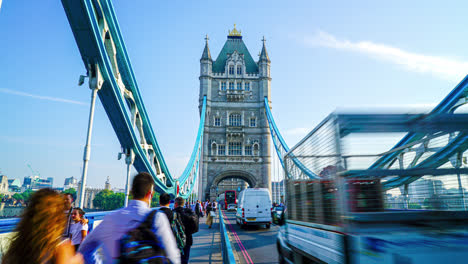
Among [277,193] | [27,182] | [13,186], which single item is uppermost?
[27,182]

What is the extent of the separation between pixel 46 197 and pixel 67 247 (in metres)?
0.29

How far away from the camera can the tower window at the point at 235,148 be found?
129 feet

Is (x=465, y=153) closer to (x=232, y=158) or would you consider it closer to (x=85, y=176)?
(x=85, y=176)

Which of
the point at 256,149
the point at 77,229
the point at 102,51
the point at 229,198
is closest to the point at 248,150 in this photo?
the point at 256,149

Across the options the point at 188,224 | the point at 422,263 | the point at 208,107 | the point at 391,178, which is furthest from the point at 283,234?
the point at 208,107

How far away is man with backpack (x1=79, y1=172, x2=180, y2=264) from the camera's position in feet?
5.58

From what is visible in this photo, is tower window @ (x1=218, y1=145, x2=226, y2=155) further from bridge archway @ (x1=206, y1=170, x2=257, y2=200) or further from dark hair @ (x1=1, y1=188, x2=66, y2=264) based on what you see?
dark hair @ (x1=1, y1=188, x2=66, y2=264)

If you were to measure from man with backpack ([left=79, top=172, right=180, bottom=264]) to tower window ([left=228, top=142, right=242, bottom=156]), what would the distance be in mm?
37423

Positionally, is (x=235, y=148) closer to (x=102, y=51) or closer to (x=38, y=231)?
(x=102, y=51)

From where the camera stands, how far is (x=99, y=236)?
1.79 meters

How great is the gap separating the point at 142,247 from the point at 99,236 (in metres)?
0.30

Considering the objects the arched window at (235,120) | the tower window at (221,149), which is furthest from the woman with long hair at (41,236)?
the arched window at (235,120)

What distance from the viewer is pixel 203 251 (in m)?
7.73

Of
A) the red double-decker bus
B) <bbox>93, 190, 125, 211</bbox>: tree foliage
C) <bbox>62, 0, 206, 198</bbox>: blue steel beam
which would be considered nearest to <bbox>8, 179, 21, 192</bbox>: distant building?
<bbox>93, 190, 125, 211</bbox>: tree foliage
